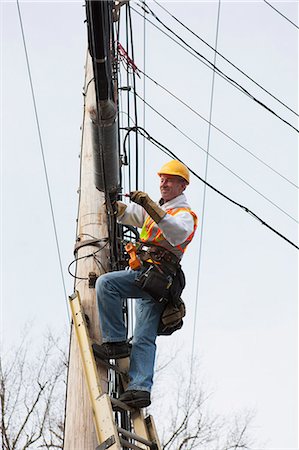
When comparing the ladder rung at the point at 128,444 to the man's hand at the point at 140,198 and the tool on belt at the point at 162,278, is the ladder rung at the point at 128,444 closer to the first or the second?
the tool on belt at the point at 162,278

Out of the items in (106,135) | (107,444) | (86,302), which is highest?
(106,135)

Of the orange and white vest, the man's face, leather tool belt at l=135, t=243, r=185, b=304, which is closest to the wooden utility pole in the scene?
the orange and white vest

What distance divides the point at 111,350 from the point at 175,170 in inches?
46.6

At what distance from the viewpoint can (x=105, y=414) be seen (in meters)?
3.20

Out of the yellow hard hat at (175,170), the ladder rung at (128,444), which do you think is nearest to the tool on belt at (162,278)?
the yellow hard hat at (175,170)

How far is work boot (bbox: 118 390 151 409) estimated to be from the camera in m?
3.48

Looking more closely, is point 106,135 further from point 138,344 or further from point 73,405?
point 73,405

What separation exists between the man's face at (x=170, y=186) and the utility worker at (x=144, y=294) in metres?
0.06

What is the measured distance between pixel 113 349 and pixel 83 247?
2.36 feet

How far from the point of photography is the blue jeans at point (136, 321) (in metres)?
3.59

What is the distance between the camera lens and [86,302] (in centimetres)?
Result: 384

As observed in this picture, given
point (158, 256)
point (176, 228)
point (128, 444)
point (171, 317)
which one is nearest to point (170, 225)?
point (176, 228)

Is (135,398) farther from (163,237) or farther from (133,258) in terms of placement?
(163,237)

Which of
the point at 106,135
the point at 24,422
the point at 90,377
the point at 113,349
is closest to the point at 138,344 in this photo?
the point at 113,349
